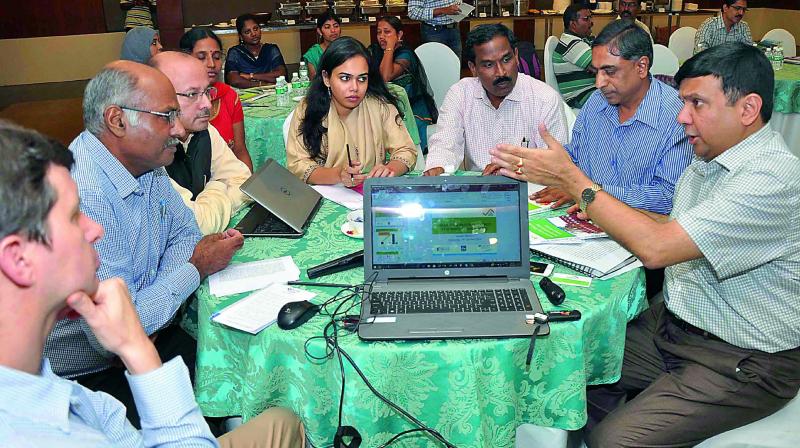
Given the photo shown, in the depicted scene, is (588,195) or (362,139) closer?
(588,195)

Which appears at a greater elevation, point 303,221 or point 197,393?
point 303,221

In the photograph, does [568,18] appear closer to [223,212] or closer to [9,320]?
[223,212]

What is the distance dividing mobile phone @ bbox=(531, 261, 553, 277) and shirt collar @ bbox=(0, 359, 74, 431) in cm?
121

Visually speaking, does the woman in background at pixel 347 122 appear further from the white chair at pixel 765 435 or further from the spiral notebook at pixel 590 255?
the white chair at pixel 765 435

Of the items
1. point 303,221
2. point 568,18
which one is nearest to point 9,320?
point 303,221

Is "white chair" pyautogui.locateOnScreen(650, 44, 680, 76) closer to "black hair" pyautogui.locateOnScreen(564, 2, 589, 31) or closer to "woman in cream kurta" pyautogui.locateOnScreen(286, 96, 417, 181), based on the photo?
"black hair" pyautogui.locateOnScreen(564, 2, 589, 31)

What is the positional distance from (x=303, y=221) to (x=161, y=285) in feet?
1.88

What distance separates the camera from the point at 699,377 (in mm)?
1753

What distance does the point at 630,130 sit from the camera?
2502 millimetres

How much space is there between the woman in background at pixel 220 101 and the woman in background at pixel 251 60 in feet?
4.79

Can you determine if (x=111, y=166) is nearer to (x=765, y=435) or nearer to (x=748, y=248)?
(x=748, y=248)

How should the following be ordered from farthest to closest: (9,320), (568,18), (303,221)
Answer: (568,18), (303,221), (9,320)

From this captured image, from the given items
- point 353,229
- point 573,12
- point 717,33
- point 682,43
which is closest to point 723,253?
point 353,229

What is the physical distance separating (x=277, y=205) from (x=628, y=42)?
1.51 m
